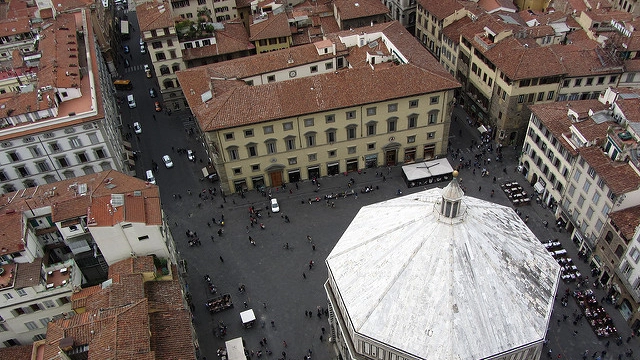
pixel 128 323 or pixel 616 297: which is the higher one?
pixel 128 323

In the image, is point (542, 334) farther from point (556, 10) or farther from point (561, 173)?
point (556, 10)

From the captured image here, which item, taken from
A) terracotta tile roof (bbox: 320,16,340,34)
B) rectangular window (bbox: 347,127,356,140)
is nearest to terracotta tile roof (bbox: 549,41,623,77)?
rectangular window (bbox: 347,127,356,140)

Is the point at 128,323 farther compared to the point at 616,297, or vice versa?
the point at 616,297

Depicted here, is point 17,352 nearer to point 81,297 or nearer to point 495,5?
point 81,297

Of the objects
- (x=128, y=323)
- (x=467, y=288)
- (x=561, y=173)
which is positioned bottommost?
(x=561, y=173)

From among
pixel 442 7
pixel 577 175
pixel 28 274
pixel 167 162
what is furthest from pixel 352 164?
pixel 28 274

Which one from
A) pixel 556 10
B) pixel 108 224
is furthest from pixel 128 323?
pixel 556 10
